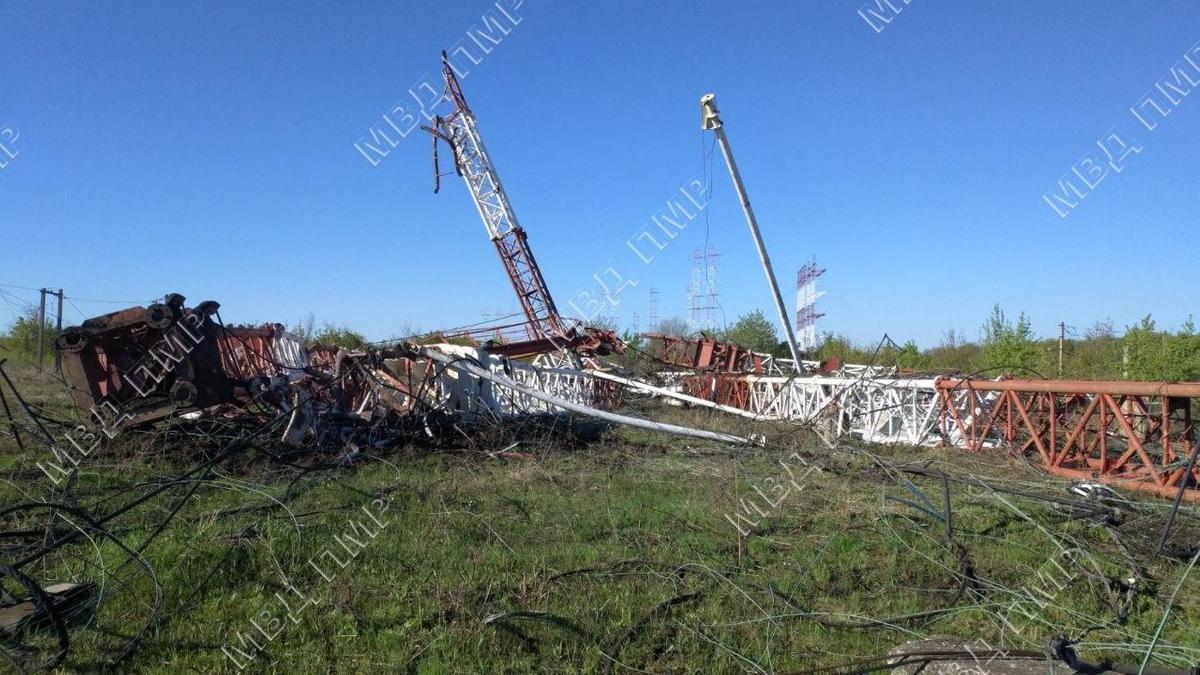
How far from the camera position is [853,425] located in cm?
1178

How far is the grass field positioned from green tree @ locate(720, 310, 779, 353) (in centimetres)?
2914

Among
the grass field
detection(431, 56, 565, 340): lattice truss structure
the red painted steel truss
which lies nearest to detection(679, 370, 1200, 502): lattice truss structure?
the red painted steel truss

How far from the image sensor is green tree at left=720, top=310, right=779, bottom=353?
36.3m

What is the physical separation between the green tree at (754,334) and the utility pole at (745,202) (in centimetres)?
2085

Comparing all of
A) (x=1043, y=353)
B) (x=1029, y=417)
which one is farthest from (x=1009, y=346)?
(x=1029, y=417)

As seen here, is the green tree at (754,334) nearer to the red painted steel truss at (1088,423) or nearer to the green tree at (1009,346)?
the green tree at (1009,346)

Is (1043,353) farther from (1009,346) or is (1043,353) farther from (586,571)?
(586,571)

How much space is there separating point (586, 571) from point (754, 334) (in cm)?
3348

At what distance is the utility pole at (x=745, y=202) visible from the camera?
48.9 feet

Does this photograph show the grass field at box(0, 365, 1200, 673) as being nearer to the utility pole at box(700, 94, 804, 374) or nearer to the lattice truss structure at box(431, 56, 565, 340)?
the utility pole at box(700, 94, 804, 374)

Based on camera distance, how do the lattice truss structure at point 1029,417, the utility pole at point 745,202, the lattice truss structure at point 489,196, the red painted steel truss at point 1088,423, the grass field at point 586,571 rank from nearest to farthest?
the grass field at point 586,571
the red painted steel truss at point 1088,423
the lattice truss structure at point 1029,417
the utility pole at point 745,202
the lattice truss structure at point 489,196

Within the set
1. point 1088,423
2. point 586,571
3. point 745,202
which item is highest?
point 745,202

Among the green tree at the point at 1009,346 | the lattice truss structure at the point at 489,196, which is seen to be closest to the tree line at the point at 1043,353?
the green tree at the point at 1009,346

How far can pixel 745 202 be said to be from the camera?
49.7 ft
